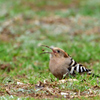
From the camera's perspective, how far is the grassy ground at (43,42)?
18.7ft

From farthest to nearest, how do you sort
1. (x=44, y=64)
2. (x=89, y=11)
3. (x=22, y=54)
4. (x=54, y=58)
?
(x=89, y=11)
(x=22, y=54)
(x=44, y=64)
(x=54, y=58)

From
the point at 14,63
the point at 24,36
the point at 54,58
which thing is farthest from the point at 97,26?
the point at 54,58

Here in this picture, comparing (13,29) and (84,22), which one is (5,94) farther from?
(84,22)

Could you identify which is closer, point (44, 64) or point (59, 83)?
point (59, 83)

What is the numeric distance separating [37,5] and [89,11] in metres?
3.08

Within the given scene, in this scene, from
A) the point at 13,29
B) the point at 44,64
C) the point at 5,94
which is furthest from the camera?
the point at 13,29

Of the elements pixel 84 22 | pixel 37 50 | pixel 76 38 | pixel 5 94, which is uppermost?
pixel 84 22

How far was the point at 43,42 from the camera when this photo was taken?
36.5 feet

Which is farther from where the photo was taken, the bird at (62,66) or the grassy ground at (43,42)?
the bird at (62,66)

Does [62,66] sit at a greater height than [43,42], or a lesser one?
lesser

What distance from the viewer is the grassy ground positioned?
225 inches

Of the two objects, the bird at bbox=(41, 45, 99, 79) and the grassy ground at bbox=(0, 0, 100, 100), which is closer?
the grassy ground at bbox=(0, 0, 100, 100)

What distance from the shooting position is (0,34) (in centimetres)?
1202

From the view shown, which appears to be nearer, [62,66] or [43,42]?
[62,66]
